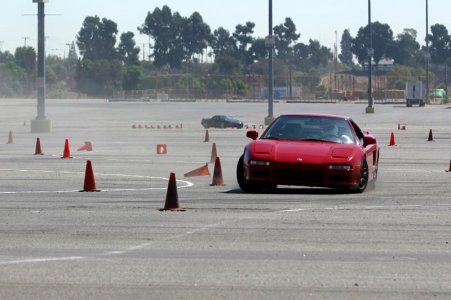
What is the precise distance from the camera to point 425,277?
9.91 meters

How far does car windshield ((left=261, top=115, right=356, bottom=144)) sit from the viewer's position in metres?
19.2

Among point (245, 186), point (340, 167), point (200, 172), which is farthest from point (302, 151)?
point (200, 172)

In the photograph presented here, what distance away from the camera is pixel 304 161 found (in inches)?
712

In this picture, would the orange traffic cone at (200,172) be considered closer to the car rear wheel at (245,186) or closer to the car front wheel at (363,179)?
the car rear wheel at (245,186)

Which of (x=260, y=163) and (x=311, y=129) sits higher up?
(x=311, y=129)

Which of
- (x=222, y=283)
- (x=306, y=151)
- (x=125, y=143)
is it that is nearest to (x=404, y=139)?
(x=125, y=143)

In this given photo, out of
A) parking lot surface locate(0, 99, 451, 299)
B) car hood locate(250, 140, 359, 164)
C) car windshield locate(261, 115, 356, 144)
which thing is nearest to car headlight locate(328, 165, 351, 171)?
car hood locate(250, 140, 359, 164)

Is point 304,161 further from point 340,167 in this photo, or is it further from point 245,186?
point 245,186

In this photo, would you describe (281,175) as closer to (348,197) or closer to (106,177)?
(348,197)

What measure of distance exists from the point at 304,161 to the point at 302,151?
291 millimetres

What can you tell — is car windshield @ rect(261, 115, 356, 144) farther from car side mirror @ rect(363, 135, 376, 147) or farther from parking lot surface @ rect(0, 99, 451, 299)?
parking lot surface @ rect(0, 99, 451, 299)

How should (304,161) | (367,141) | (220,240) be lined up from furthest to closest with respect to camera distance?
(367,141) → (304,161) → (220,240)

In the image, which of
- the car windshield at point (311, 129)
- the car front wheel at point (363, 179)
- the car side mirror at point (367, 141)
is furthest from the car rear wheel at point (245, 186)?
the car side mirror at point (367, 141)

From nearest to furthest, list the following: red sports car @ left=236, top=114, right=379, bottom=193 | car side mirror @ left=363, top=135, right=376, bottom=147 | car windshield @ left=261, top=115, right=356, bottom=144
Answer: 1. red sports car @ left=236, top=114, right=379, bottom=193
2. car windshield @ left=261, top=115, right=356, bottom=144
3. car side mirror @ left=363, top=135, right=376, bottom=147
